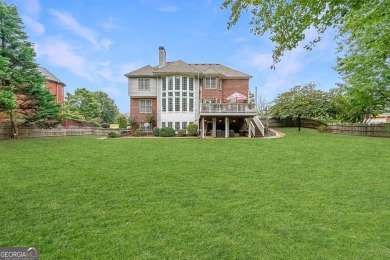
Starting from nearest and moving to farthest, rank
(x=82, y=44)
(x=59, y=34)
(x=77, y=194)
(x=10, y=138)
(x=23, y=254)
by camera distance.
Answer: (x=23, y=254), (x=77, y=194), (x=59, y=34), (x=82, y=44), (x=10, y=138)

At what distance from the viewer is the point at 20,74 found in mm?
18969

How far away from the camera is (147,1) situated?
10.1 metres

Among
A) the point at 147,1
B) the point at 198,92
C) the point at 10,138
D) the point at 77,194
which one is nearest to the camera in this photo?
the point at 77,194

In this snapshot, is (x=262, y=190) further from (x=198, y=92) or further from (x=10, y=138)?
(x=10, y=138)

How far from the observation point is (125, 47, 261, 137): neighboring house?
961 inches

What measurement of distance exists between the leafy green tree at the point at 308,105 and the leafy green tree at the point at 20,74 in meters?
23.8

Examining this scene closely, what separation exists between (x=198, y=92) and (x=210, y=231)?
70.7 feet

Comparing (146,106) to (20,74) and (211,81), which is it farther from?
(20,74)

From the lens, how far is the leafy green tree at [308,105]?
26.3m

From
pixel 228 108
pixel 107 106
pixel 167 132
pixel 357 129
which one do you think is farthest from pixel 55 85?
pixel 357 129

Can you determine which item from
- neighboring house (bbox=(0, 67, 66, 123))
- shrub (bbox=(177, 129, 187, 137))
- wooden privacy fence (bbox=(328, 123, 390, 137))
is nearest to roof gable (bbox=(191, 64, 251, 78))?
shrub (bbox=(177, 129, 187, 137))

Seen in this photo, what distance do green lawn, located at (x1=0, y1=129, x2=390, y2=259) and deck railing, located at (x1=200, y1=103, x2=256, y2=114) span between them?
37.7 ft

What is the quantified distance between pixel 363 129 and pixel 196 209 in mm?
23505

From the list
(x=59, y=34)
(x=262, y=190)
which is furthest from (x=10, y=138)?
(x=262, y=190)
